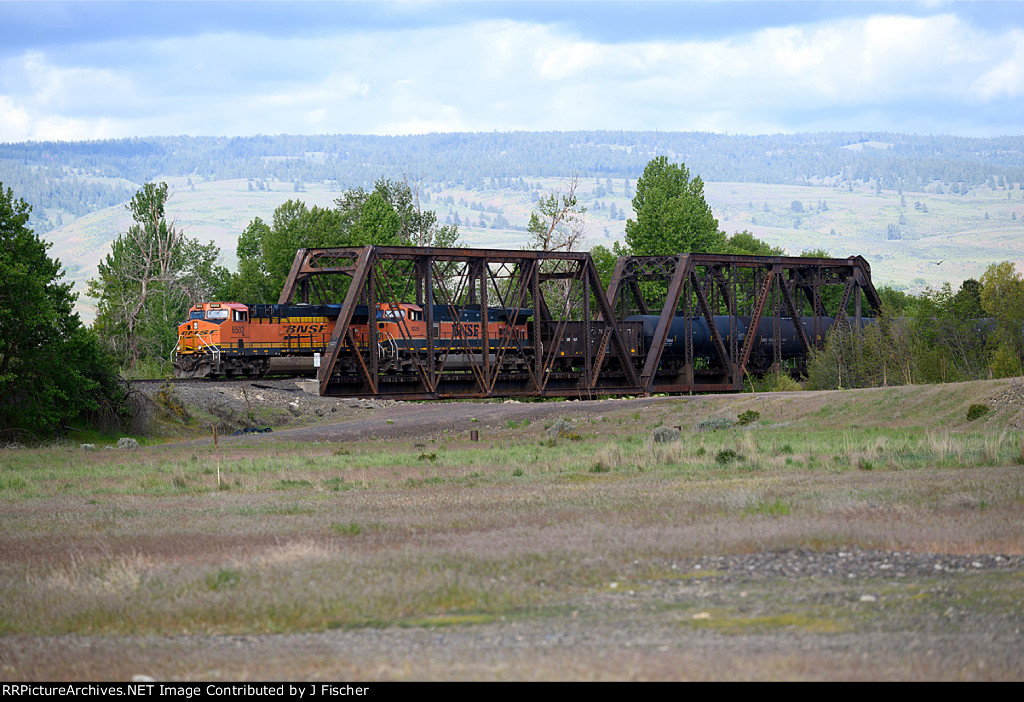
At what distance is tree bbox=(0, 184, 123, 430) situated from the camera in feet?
121

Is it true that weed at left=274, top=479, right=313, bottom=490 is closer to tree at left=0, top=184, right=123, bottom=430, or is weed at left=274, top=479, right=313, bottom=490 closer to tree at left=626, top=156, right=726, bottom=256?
tree at left=0, top=184, right=123, bottom=430

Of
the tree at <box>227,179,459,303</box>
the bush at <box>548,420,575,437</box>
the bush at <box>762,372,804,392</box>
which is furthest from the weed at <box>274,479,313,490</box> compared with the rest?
the tree at <box>227,179,459,303</box>

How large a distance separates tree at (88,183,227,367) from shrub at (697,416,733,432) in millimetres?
48955

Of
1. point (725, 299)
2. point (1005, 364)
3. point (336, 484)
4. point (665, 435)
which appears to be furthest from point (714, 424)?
point (725, 299)

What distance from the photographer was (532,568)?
11734 millimetres

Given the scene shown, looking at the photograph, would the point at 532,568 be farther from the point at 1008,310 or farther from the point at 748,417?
the point at 1008,310

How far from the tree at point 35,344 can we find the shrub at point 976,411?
32.4m

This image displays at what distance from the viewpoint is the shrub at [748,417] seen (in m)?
36.6

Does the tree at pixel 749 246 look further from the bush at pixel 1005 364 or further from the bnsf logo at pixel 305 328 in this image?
the bnsf logo at pixel 305 328

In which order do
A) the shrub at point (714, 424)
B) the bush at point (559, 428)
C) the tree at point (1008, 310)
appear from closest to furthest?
the shrub at point (714, 424)
the bush at point (559, 428)
the tree at point (1008, 310)

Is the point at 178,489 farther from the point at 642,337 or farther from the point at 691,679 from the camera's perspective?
the point at 642,337

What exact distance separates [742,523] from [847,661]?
22.2 feet

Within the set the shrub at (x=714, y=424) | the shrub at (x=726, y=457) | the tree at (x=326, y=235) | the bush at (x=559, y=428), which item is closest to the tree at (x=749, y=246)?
the tree at (x=326, y=235)

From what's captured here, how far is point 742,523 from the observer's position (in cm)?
1435
